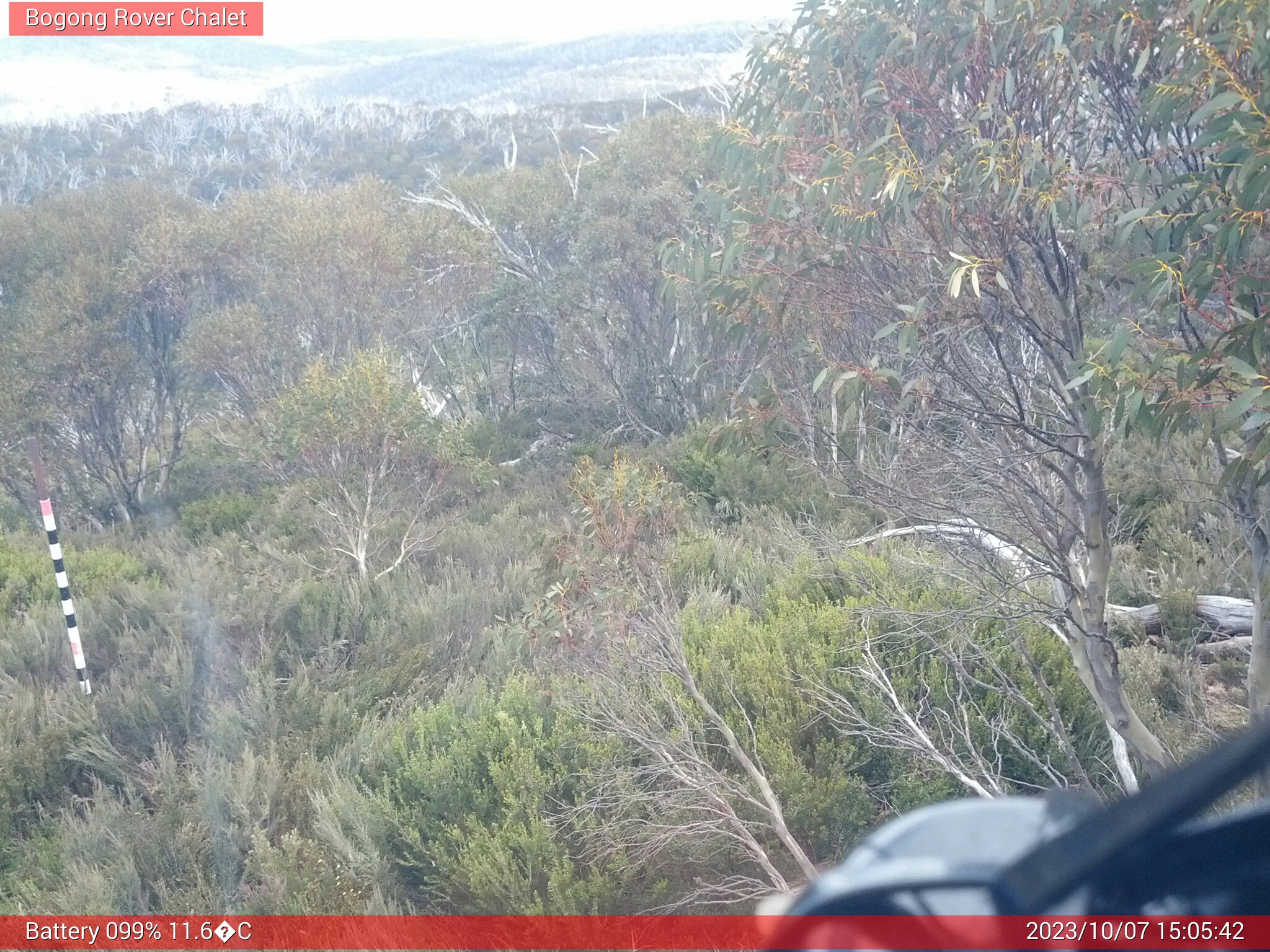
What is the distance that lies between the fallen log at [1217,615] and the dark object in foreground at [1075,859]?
4567mm

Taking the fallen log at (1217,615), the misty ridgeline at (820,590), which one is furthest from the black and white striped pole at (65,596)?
the fallen log at (1217,615)

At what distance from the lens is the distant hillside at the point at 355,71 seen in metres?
17.2

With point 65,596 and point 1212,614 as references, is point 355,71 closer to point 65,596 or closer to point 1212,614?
point 65,596

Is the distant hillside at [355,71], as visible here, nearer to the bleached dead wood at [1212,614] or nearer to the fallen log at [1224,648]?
the bleached dead wood at [1212,614]

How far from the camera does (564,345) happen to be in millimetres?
13711

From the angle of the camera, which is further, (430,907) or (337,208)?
(337,208)

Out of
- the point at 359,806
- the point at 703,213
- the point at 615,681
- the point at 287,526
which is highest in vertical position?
the point at 703,213

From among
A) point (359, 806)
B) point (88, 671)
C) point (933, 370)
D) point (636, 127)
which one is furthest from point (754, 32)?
point (636, 127)

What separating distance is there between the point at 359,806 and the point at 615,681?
1.20 meters

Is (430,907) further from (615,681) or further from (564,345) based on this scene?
(564,345)
